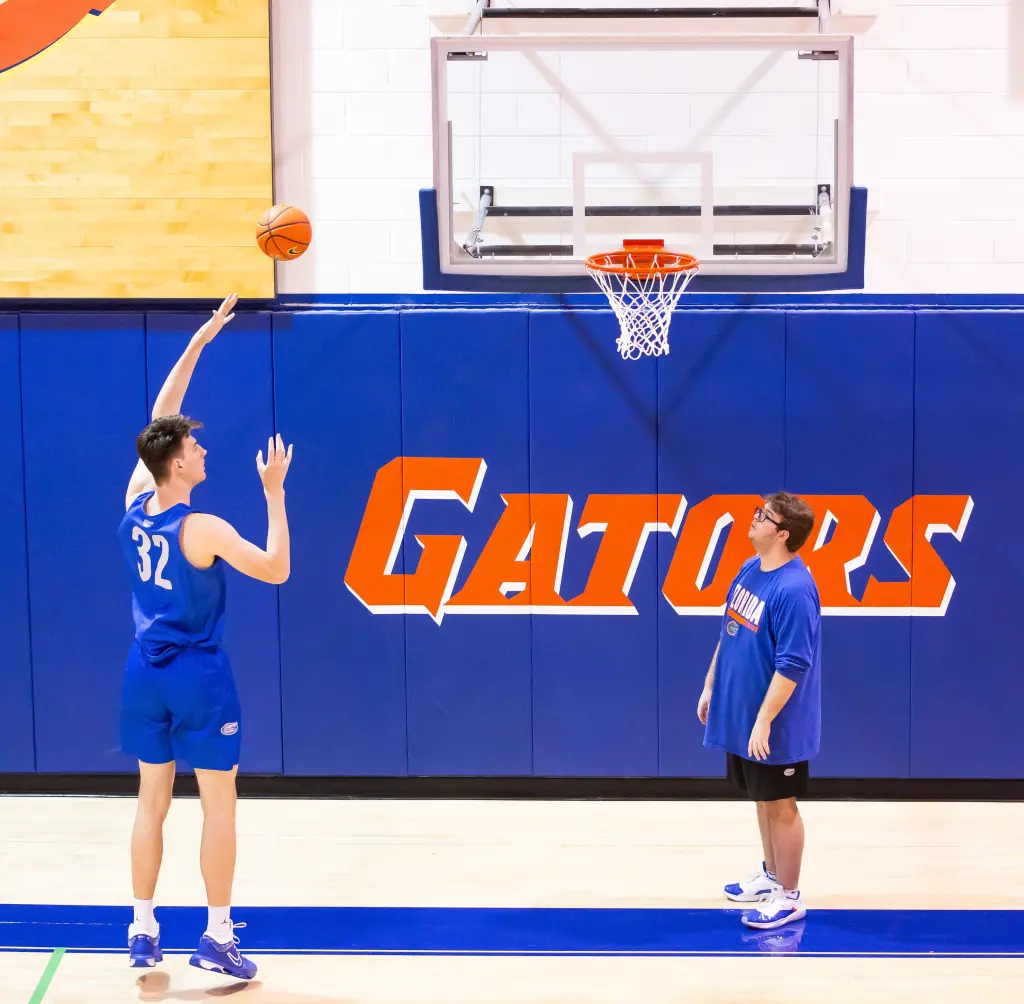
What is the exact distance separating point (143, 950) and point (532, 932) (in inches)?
56.4

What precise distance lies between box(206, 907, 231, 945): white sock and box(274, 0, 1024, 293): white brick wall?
11.8 ft

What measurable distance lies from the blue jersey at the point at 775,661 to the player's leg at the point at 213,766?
185cm

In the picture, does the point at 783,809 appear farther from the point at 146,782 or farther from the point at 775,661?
the point at 146,782

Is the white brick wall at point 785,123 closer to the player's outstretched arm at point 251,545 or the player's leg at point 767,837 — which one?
the player's outstretched arm at point 251,545

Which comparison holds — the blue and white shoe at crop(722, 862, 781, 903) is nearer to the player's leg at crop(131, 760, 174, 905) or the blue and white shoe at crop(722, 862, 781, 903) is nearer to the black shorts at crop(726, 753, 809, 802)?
the black shorts at crop(726, 753, 809, 802)

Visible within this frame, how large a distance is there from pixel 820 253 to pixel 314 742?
359cm

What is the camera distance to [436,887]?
462 cm

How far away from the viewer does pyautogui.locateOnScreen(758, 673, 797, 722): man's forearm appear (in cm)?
393

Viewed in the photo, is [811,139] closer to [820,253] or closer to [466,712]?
[820,253]

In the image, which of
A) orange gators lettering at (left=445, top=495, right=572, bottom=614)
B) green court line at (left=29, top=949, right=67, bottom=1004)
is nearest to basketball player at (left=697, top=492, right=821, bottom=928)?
orange gators lettering at (left=445, top=495, right=572, bottom=614)

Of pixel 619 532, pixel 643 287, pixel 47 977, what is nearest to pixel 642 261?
pixel 643 287

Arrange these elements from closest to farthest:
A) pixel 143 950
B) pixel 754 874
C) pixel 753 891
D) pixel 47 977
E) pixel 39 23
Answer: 1. pixel 143 950
2. pixel 47 977
3. pixel 753 891
4. pixel 754 874
5. pixel 39 23

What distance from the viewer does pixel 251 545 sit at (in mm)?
3604

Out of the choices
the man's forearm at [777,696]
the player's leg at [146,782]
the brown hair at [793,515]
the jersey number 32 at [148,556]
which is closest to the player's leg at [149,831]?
the player's leg at [146,782]
